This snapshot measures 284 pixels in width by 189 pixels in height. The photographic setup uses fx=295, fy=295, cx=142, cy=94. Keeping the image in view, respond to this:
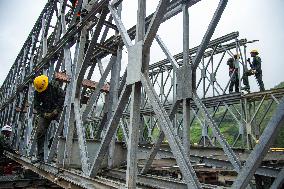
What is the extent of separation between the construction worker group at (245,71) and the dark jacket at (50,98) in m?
9.06

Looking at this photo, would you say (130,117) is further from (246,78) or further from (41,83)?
(246,78)

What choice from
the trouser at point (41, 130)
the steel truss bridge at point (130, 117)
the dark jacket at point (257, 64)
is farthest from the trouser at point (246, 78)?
the trouser at point (41, 130)

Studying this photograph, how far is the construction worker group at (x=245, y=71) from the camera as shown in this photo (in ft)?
45.8

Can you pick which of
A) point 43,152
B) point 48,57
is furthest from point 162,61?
point 43,152

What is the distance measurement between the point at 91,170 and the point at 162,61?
1407 centimetres

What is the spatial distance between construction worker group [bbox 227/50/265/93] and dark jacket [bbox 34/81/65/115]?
9.06 metres

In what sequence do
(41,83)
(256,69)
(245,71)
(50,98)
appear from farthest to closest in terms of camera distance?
1. (256,69)
2. (245,71)
3. (50,98)
4. (41,83)

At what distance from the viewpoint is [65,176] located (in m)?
4.67

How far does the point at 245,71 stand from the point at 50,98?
10.0 meters

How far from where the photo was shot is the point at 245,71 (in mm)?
14016

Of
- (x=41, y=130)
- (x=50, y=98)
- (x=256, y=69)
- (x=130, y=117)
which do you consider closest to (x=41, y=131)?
(x=41, y=130)

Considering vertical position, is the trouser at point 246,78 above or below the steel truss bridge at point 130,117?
above

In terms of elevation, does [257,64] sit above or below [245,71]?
above

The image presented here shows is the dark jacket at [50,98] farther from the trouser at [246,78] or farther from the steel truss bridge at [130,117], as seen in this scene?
the trouser at [246,78]
